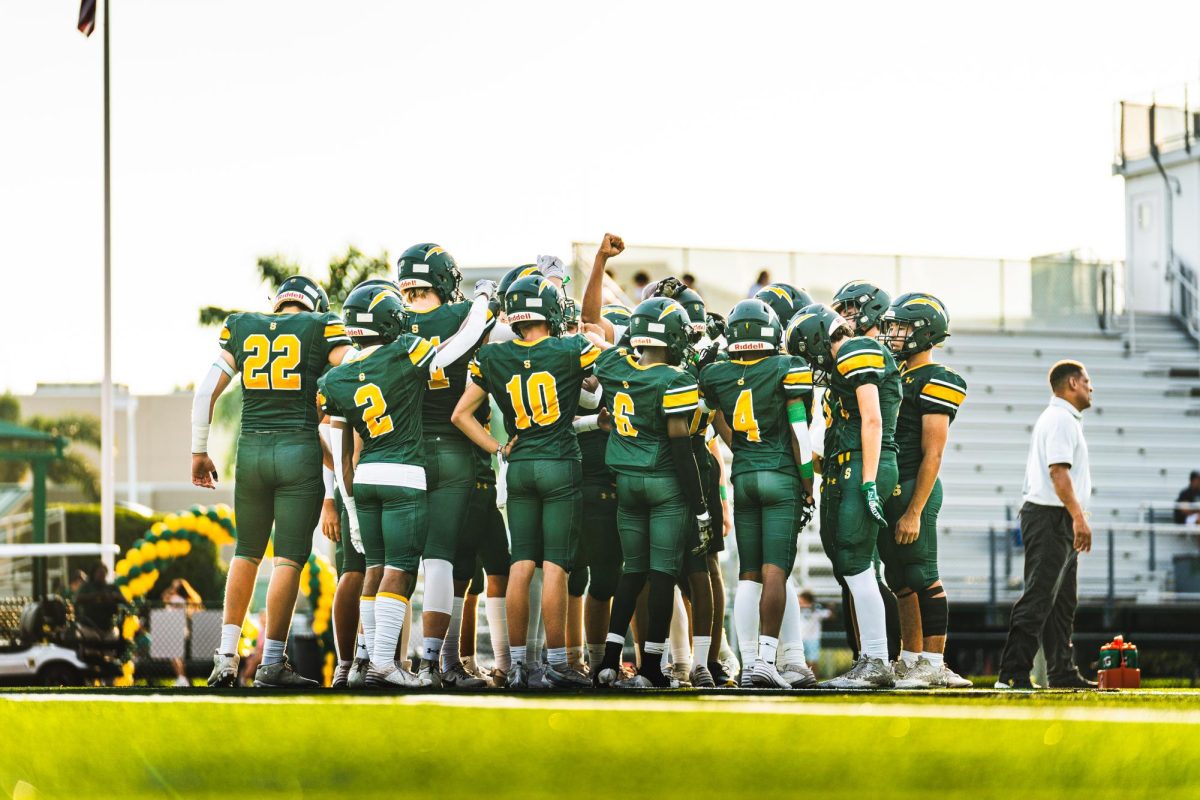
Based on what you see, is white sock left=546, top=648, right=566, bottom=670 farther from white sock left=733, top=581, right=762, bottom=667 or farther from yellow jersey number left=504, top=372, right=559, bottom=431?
yellow jersey number left=504, top=372, right=559, bottom=431

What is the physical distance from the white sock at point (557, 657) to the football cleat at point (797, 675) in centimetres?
133

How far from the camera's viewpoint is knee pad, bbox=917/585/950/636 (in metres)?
9.77

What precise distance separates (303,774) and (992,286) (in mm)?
23251

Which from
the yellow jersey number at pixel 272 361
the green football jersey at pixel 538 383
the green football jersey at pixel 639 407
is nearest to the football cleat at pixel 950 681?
the green football jersey at pixel 639 407

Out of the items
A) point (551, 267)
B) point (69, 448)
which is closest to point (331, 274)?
point (69, 448)

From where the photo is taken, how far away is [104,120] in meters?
20.6

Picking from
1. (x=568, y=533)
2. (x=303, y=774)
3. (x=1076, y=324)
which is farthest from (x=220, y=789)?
(x=1076, y=324)

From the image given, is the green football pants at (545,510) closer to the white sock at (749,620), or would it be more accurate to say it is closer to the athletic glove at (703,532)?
the athletic glove at (703,532)

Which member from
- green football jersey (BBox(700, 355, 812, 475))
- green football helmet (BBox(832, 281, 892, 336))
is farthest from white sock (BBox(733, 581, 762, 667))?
green football helmet (BBox(832, 281, 892, 336))

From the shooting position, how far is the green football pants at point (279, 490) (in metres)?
9.68

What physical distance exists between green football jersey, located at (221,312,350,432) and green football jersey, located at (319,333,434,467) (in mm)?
405

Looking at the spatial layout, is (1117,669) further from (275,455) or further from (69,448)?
(69,448)

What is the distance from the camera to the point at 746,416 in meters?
9.52

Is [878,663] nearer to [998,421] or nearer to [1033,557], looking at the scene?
[1033,557]
